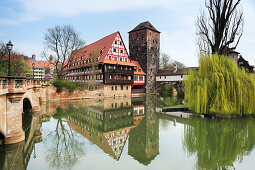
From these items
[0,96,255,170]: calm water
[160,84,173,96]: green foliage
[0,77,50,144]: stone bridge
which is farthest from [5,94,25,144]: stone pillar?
[160,84,173,96]: green foliage

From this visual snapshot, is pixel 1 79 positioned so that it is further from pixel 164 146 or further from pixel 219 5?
pixel 219 5

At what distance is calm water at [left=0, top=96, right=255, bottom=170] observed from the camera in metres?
6.94

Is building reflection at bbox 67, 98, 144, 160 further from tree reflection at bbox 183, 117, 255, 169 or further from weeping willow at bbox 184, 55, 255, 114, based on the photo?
weeping willow at bbox 184, 55, 255, 114

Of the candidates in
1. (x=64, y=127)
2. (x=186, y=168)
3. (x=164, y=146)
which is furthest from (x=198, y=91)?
(x=64, y=127)

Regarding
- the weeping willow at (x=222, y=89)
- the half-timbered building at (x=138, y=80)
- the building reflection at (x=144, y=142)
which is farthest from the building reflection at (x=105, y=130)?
the half-timbered building at (x=138, y=80)

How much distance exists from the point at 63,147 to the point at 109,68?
80.1ft

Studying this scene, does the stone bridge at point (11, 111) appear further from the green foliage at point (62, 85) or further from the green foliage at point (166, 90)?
the green foliage at point (166, 90)

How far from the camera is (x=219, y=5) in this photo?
56.0 ft

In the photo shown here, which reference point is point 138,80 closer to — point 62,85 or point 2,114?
point 62,85

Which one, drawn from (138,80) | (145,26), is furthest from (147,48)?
(138,80)

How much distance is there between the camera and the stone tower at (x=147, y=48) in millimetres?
41281

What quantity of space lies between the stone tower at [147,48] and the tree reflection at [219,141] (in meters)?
29.3

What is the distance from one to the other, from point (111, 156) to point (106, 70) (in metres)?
25.2

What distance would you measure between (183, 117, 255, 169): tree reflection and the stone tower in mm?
29323
